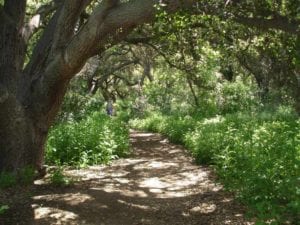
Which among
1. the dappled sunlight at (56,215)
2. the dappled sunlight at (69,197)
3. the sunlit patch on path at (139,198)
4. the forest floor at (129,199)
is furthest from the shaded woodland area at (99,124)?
the dappled sunlight at (69,197)

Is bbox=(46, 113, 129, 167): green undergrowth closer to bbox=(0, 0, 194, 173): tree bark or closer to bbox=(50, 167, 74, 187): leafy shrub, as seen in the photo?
bbox=(50, 167, 74, 187): leafy shrub

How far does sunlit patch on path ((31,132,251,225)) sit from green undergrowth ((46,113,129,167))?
47 centimetres

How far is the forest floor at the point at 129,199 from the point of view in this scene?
6.69 meters

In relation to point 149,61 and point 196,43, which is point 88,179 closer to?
point 196,43

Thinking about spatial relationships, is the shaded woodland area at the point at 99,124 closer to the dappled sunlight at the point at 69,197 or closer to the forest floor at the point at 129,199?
the forest floor at the point at 129,199

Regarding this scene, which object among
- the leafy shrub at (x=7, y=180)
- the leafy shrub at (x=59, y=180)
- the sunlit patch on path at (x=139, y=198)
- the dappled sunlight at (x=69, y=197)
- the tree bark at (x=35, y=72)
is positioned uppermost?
the tree bark at (x=35, y=72)

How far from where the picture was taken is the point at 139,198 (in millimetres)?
8234

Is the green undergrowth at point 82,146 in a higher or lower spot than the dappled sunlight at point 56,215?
higher

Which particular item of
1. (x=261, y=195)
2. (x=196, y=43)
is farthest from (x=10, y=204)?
(x=196, y=43)

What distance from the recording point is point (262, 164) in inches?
265

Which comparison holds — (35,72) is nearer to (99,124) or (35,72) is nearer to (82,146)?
(82,146)

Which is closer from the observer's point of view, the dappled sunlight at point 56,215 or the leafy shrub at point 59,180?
the dappled sunlight at point 56,215

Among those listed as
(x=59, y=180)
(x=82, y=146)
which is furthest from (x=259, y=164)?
(x=82, y=146)

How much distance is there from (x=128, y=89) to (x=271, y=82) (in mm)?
26856
